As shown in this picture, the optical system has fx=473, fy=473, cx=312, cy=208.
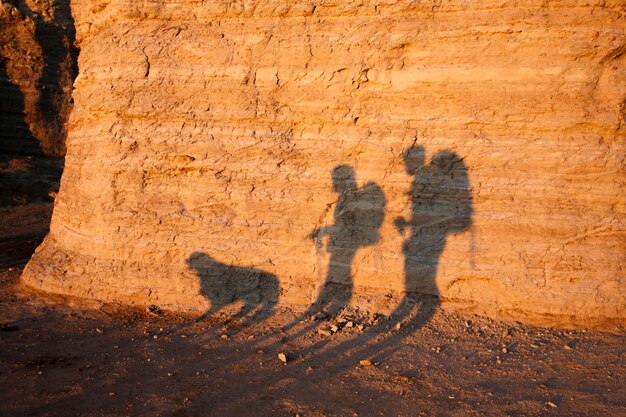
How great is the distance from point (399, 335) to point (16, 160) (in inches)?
580

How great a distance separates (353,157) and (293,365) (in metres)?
2.61

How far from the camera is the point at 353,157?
587 centimetres

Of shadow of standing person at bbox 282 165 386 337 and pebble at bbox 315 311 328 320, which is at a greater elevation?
shadow of standing person at bbox 282 165 386 337

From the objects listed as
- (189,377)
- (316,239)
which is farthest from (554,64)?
(189,377)

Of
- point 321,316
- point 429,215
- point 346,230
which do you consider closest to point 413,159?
point 429,215

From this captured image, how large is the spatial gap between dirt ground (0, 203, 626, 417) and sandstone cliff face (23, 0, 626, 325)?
457mm

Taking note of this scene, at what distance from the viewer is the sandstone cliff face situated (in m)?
5.38

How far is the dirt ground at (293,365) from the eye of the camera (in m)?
3.78

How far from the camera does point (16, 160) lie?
1518 cm

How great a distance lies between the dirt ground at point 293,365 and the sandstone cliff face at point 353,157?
1.50ft

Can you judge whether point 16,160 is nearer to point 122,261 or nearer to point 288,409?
point 122,261

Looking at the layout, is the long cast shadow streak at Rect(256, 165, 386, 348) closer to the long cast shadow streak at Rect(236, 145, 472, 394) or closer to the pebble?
the pebble

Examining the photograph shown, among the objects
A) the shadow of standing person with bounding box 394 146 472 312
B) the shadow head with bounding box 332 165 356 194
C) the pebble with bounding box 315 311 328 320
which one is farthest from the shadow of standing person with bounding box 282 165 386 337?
the shadow of standing person with bounding box 394 146 472 312

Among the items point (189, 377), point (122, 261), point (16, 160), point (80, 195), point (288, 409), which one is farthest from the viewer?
point (16, 160)
